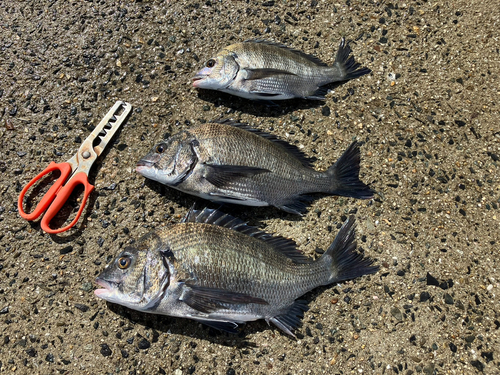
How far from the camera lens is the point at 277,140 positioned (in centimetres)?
288

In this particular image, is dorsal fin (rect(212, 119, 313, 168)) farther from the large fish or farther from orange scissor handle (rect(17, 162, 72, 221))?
orange scissor handle (rect(17, 162, 72, 221))

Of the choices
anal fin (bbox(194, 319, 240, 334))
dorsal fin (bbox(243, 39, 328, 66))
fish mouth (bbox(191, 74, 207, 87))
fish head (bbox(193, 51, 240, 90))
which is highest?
dorsal fin (bbox(243, 39, 328, 66))

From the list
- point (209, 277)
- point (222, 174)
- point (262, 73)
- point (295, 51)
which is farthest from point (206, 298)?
point (295, 51)

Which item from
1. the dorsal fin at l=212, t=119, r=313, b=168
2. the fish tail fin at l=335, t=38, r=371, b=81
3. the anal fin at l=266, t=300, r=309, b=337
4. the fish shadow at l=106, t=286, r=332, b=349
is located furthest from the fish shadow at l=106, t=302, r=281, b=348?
the fish tail fin at l=335, t=38, r=371, b=81

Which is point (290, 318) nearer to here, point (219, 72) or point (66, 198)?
point (66, 198)

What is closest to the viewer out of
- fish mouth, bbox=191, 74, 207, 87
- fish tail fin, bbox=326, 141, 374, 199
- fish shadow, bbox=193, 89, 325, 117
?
fish tail fin, bbox=326, 141, 374, 199

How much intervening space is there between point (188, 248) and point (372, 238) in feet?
4.92

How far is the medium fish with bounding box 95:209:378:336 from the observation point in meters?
2.21

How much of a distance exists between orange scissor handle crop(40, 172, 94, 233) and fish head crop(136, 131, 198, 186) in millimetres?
454

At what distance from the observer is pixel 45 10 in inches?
132

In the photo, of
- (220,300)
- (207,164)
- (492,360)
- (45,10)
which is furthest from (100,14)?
(492,360)

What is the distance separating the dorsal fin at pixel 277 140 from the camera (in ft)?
9.30

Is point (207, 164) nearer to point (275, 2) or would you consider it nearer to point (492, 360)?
point (275, 2)

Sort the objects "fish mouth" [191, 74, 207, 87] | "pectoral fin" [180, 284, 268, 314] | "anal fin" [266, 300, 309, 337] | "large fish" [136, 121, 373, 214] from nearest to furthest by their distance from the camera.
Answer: "pectoral fin" [180, 284, 268, 314] < "anal fin" [266, 300, 309, 337] < "large fish" [136, 121, 373, 214] < "fish mouth" [191, 74, 207, 87]
